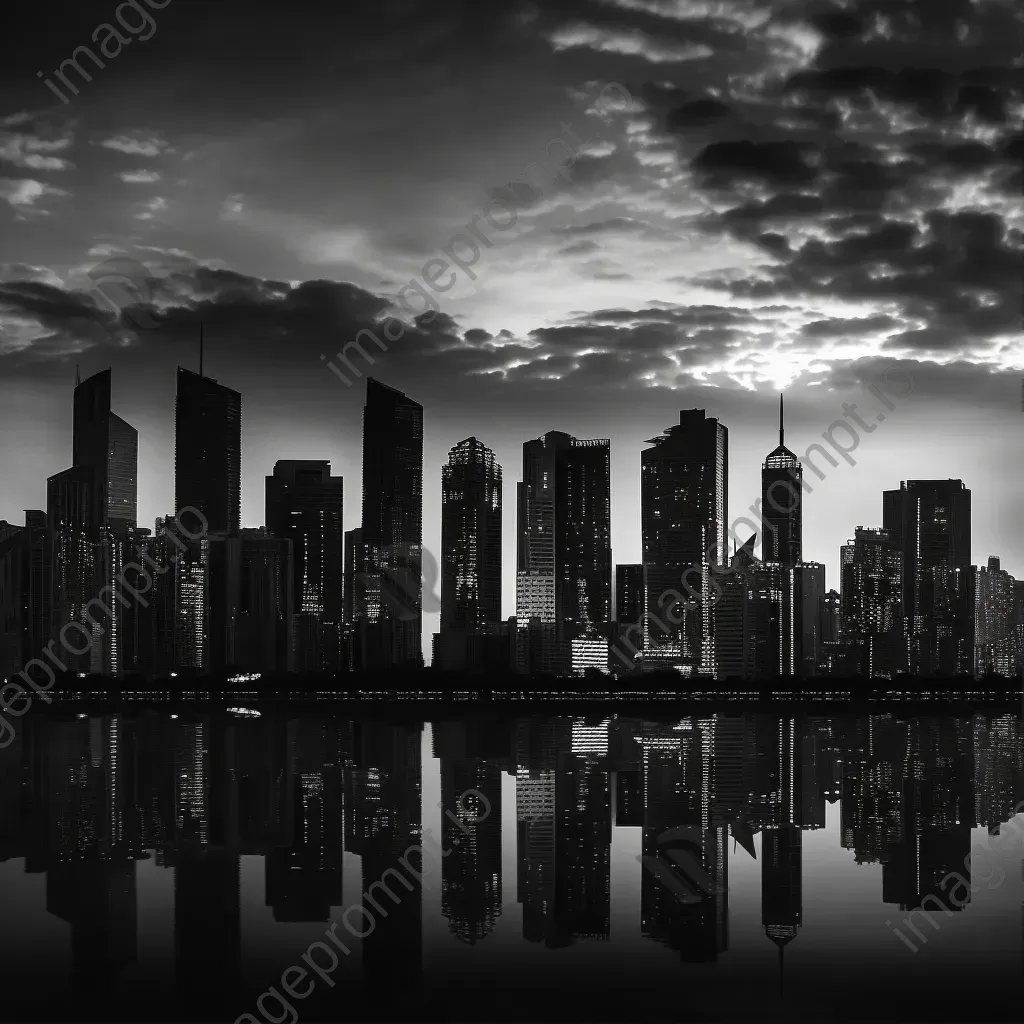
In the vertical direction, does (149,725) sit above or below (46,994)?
below

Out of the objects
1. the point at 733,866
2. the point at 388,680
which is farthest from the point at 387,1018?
the point at 388,680

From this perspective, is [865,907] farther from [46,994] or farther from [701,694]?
[701,694]

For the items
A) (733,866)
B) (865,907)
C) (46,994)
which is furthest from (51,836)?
(865,907)

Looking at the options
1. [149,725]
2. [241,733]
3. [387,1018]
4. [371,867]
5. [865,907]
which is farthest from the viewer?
[149,725]

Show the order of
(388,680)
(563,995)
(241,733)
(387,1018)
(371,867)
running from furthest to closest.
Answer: (388,680) → (241,733) → (371,867) → (563,995) → (387,1018)

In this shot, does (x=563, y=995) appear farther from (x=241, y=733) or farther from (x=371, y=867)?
(x=241, y=733)

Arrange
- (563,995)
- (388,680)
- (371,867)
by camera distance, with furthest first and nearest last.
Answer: (388,680) → (371,867) → (563,995)

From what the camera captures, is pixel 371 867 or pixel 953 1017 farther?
pixel 371 867
